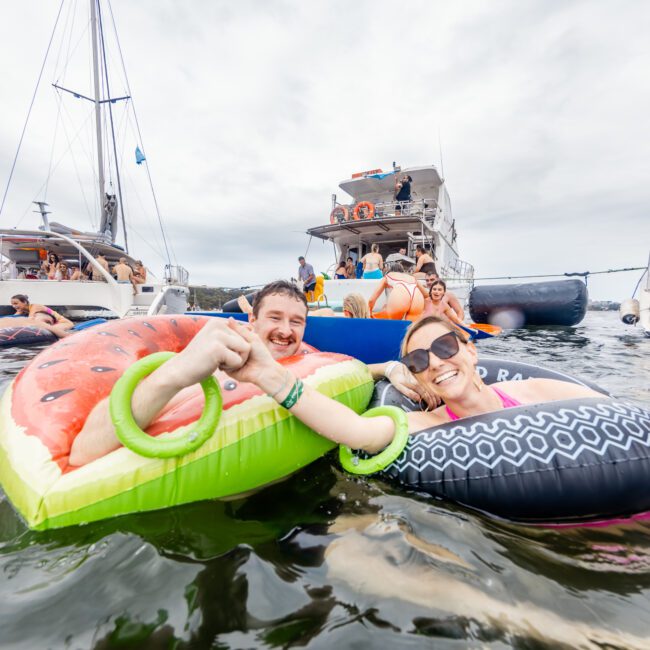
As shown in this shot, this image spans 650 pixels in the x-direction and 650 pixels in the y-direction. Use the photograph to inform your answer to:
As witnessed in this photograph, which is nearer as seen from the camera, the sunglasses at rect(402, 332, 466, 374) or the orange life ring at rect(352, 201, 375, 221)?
the sunglasses at rect(402, 332, 466, 374)

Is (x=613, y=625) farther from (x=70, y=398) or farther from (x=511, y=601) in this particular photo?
(x=70, y=398)

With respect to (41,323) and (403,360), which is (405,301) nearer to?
(403,360)

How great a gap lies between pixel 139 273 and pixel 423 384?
10860 millimetres

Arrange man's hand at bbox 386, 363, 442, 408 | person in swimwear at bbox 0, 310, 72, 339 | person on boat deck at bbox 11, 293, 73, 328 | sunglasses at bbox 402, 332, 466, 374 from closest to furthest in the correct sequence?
sunglasses at bbox 402, 332, 466, 374, man's hand at bbox 386, 363, 442, 408, person in swimwear at bbox 0, 310, 72, 339, person on boat deck at bbox 11, 293, 73, 328

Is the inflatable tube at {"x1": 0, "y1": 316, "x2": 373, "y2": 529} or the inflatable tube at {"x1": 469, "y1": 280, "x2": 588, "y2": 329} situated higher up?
the inflatable tube at {"x1": 469, "y1": 280, "x2": 588, "y2": 329}

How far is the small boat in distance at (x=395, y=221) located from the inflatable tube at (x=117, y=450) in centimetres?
1008

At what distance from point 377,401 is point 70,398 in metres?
1.80

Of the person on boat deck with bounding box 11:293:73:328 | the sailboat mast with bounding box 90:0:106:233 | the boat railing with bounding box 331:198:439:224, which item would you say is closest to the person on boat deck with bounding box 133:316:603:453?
the person on boat deck with bounding box 11:293:73:328

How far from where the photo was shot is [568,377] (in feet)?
7.80

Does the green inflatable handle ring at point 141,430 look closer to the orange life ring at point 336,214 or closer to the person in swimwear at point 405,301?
the person in swimwear at point 405,301

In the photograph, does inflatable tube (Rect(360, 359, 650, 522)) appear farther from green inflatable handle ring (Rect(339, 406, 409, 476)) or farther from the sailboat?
the sailboat

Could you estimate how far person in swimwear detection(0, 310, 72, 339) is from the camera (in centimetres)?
687

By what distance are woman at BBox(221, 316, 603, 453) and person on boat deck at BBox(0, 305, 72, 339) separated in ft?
24.3

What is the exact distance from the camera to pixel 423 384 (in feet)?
6.26
